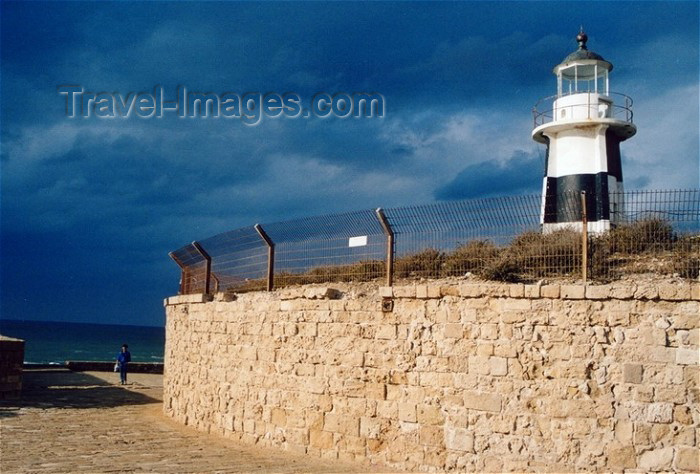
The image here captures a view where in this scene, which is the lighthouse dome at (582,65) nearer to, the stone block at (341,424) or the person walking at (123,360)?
the stone block at (341,424)

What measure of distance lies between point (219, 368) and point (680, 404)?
745cm

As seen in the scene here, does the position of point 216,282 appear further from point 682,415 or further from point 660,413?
point 682,415

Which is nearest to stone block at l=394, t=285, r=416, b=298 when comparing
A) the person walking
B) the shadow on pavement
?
the shadow on pavement

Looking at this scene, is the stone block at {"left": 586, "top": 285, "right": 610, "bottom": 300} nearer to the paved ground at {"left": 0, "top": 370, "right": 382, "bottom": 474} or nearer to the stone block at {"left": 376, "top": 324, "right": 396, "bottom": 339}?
the stone block at {"left": 376, "top": 324, "right": 396, "bottom": 339}

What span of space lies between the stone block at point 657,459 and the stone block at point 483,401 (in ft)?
5.41

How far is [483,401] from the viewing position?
8.21 metres

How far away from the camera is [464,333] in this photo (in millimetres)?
8484

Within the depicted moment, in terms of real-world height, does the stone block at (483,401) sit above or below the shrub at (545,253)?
below

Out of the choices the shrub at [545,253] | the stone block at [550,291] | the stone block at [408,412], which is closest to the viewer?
the stone block at [550,291]

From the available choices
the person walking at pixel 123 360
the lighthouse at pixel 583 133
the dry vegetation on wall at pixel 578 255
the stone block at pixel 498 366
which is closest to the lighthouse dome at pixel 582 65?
the lighthouse at pixel 583 133

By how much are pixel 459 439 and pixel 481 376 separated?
2.75 ft

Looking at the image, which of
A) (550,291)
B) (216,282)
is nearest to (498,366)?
(550,291)

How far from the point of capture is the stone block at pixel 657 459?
722 cm

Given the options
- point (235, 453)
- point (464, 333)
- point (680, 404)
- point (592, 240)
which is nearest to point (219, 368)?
point (235, 453)
